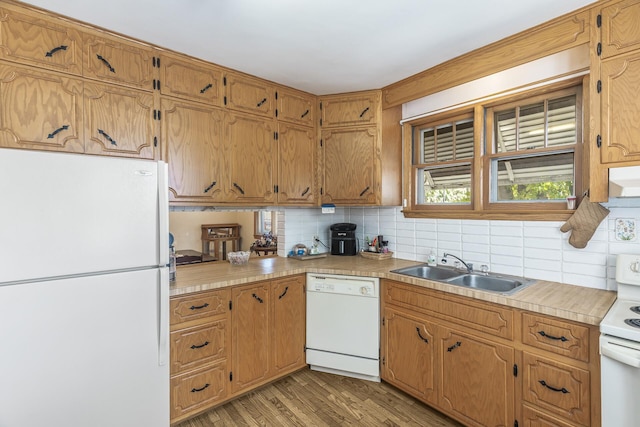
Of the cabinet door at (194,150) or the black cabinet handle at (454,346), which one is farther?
the cabinet door at (194,150)

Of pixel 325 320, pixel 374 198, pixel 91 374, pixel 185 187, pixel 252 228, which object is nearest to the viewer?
pixel 91 374

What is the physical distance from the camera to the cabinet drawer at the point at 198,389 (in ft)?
6.40

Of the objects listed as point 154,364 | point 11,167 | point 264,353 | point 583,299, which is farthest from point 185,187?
point 583,299

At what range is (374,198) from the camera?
2805 mm

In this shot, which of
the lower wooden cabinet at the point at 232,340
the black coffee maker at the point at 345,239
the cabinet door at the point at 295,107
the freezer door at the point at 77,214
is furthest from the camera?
the black coffee maker at the point at 345,239

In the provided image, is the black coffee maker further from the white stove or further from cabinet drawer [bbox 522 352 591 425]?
the white stove

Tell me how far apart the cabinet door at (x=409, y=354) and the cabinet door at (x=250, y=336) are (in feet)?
3.04

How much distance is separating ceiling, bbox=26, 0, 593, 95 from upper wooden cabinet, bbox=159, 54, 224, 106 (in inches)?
3.0

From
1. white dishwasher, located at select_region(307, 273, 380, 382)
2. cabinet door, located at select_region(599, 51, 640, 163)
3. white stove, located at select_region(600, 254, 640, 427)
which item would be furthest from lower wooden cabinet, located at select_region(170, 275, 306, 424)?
cabinet door, located at select_region(599, 51, 640, 163)

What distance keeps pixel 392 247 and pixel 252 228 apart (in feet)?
6.11

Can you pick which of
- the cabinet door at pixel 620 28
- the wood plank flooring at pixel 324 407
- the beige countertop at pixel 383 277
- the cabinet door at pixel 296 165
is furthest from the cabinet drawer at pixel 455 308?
the cabinet door at pixel 620 28

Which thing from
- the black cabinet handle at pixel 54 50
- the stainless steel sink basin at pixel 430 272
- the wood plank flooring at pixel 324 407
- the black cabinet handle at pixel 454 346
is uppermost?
the black cabinet handle at pixel 54 50

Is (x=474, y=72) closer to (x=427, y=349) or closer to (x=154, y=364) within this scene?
(x=427, y=349)

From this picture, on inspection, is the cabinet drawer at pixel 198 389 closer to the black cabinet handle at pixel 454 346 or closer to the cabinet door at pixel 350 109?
the black cabinet handle at pixel 454 346
